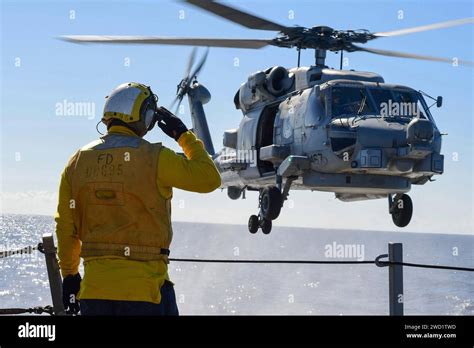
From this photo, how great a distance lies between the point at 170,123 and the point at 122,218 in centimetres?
67

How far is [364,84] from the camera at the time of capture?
1438 cm

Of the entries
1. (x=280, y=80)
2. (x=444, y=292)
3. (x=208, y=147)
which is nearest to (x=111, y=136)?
(x=280, y=80)

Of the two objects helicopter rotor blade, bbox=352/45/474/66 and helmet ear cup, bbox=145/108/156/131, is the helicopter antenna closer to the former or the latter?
helicopter rotor blade, bbox=352/45/474/66

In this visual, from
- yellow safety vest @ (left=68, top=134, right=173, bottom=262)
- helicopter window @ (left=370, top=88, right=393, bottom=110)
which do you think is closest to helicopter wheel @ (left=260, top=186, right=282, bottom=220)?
helicopter window @ (left=370, top=88, right=393, bottom=110)

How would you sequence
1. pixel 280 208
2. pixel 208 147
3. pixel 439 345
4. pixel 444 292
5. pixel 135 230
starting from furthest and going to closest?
pixel 444 292 < pixel 208 147 < pixel 280 208 < pixel 439 345 < pixel 135 230

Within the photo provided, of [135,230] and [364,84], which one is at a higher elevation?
[364,84]

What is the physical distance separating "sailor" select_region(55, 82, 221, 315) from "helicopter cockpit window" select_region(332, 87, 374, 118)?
991 centimetres

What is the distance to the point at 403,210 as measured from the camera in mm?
15172

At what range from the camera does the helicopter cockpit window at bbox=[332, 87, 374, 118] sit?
553 inches

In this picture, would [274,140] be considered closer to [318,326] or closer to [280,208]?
[280,208]

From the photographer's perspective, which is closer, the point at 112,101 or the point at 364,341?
the point at 112,101

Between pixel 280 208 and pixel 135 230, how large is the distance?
36.9 feet

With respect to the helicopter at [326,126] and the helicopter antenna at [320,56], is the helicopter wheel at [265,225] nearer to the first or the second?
the helicopter at [326,126]

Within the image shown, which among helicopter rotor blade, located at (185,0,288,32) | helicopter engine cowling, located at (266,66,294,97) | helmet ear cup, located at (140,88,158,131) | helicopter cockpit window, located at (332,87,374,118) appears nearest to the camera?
helmet ear cup, located at (140,88,158,131)
